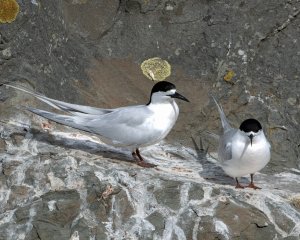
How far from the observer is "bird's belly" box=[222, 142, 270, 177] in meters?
6.48

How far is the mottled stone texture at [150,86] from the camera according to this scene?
6289 mm

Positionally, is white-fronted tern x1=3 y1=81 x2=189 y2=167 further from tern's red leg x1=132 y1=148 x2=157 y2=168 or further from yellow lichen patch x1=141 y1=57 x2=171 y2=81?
yellow lichen patch x1=141 y1=57 x2=171 y2=81

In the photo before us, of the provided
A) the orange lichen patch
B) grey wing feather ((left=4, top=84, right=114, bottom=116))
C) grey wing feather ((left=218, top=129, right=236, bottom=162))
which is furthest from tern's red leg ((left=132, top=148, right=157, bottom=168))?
the orange lichen patch

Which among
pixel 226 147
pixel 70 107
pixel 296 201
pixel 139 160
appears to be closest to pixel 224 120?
pixel 226 147

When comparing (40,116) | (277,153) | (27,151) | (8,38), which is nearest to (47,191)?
(27,151)

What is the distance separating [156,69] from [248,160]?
1.86 meters

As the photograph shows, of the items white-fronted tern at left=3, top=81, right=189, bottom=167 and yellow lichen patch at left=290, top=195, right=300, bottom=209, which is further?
white-fronted tern at left=3, top=81, right=189, bottom=167

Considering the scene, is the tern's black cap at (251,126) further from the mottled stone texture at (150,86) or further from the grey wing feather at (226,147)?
the mottled stone texture at (150,86)

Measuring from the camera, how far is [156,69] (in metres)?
7.92

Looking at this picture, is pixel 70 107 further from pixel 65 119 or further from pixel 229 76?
pixel 229 76

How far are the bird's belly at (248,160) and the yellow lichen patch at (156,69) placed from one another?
167cm

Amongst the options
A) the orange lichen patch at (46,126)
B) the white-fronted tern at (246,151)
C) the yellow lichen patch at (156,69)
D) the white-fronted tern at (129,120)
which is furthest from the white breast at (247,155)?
the orange lichen patch at (46,126)

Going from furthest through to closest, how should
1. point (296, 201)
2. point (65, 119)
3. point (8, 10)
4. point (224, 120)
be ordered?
point (8, 10), point (224, 120), point (65, 119), point (296, 201)

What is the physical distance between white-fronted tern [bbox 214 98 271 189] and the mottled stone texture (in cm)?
19
